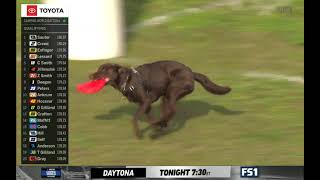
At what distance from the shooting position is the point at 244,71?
9.02 m

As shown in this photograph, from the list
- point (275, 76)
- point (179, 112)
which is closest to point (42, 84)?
point (179, 112)

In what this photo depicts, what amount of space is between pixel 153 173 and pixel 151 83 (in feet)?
4.10

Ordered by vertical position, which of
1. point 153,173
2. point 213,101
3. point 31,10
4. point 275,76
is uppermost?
point 31,10

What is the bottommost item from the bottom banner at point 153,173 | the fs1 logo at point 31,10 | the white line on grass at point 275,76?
the bottom banner at point 153,173

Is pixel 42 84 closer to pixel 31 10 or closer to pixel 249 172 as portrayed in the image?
pixel 31 10

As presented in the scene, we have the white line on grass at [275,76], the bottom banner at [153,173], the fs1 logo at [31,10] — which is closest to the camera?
the bottom banner at [153,173]

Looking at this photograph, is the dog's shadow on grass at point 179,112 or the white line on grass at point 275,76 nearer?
the dog's shadow on grass at point 179,112

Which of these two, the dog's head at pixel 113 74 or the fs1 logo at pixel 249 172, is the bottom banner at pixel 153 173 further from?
the dog's head at pixel 113 74

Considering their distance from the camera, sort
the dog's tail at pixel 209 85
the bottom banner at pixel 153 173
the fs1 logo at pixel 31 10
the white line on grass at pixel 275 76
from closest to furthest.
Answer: the bottom banner at pixel 153 173, the fs1 logo at pixel 31 10, the dog's tail at pixel 209 85, the white line on grass at pixel 275 76

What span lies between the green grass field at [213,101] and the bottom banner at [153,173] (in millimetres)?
105

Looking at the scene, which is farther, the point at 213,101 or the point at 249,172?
the point at 213,101

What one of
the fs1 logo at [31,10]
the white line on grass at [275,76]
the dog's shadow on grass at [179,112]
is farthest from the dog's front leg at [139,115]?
the fs1 logo at [31,10]

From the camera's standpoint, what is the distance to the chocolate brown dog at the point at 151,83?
27.4 ft

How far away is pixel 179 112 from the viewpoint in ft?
28.4
